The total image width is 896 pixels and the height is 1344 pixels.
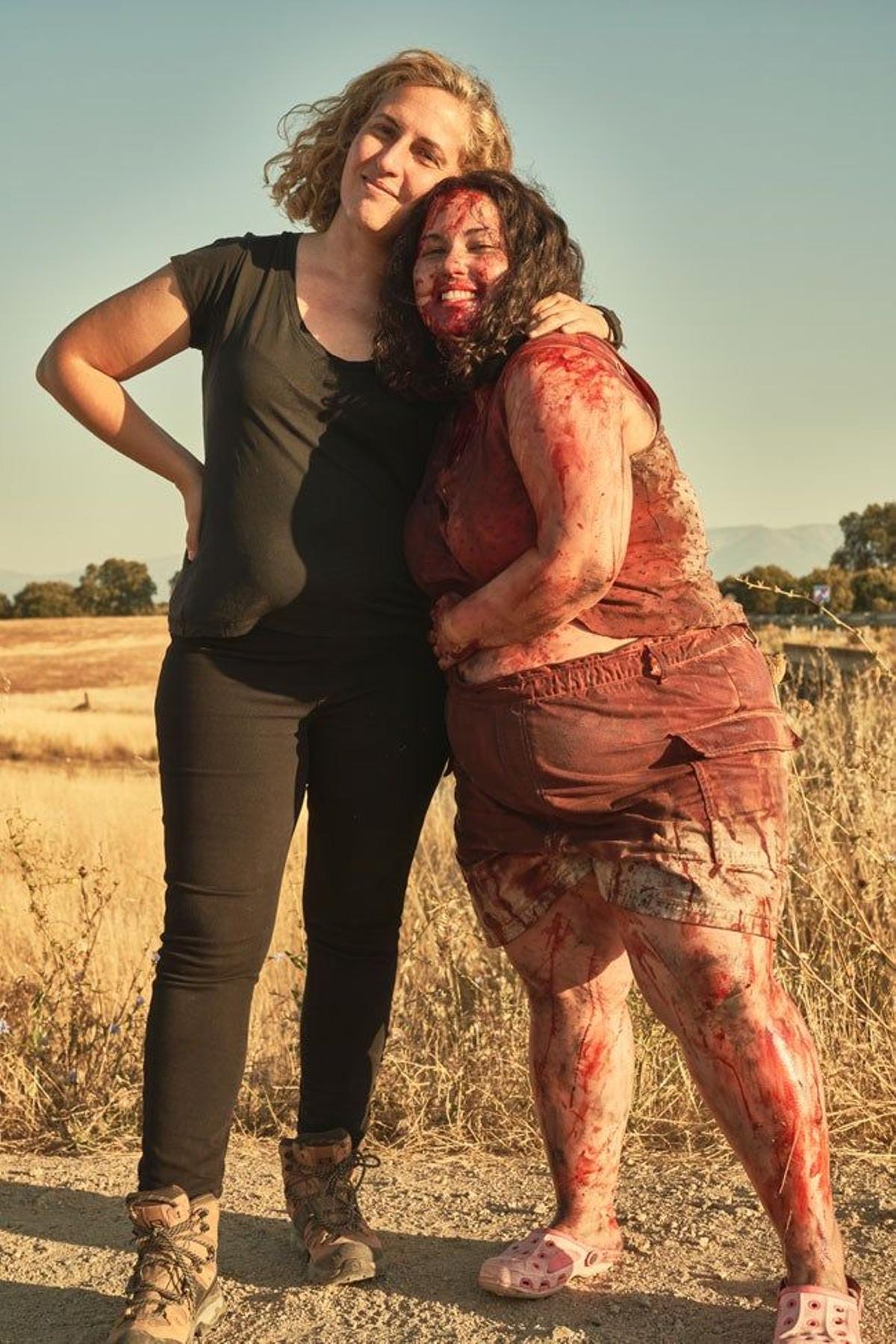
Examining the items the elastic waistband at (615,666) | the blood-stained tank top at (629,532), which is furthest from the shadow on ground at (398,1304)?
the blood-stained tank top at (629,532)

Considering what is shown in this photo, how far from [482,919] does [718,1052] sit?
0.60 metres

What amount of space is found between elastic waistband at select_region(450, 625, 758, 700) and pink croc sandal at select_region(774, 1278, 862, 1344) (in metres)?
1.13

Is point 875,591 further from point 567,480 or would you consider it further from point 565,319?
point 567,480

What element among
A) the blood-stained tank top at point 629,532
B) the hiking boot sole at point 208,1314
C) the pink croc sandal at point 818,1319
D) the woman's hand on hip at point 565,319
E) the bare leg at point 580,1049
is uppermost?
the woman's hand on hip at point 565,319

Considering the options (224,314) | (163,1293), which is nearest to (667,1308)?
(163,1293)

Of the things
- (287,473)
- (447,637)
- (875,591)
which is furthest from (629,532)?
→ (875,591)

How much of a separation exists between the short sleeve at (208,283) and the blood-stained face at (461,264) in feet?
1.32

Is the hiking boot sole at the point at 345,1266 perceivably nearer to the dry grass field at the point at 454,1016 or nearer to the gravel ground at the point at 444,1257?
the gravel ground at the point at 444,1257

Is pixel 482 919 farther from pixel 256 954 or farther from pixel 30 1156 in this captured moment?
pixel 30 1156

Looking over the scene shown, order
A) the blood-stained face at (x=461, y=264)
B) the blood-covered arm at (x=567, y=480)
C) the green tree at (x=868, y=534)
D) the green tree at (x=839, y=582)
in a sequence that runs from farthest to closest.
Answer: the green tree at (x=868, y=534) → the green tree at (x=839, y=582) → the blood-stained face at (x=461, y=264) → the blood-covered arm at (x=567, y=480)

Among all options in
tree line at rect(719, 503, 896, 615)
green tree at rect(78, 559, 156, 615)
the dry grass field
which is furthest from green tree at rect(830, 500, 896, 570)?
the dry grass field

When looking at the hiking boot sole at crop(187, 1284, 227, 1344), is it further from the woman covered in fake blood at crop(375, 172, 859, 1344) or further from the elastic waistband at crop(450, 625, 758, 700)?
the elastic waistband at crop(450, 625, 758, 700)

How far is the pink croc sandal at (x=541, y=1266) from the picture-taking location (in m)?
2.99

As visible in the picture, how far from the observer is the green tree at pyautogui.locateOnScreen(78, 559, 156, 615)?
72.4 ft
